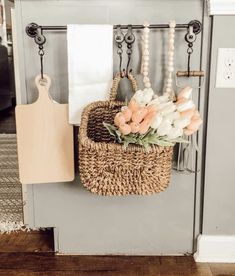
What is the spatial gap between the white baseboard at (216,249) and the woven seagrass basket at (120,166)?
327mm

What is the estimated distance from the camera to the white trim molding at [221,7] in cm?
113

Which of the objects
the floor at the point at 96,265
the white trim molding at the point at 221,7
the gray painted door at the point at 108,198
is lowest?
the floor at the point at 96,265

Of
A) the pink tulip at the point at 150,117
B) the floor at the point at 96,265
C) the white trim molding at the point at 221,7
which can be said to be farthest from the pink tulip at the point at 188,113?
the floor at the point at 96,265

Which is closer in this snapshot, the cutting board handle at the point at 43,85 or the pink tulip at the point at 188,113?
the pink tulip at the point at 188,113

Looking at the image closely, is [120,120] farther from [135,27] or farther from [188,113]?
[135,27]

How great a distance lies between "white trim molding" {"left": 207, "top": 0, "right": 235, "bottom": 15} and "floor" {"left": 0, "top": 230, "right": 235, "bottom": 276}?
0.84 m

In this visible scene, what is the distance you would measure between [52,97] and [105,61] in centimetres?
22

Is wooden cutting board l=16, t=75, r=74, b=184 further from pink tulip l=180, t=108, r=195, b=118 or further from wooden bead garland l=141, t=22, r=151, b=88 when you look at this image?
pink tulip l=180, t=108, r=195, b=118

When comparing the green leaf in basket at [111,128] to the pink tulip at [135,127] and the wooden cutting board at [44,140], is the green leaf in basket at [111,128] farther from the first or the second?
the wooden cutting board at [44,140]

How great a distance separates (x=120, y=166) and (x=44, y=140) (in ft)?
0.98

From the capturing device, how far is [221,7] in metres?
1.14

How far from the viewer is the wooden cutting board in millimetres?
1197

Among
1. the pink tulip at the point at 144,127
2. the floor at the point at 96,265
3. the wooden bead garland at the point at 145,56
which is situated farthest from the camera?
the floor at the point at 96,265

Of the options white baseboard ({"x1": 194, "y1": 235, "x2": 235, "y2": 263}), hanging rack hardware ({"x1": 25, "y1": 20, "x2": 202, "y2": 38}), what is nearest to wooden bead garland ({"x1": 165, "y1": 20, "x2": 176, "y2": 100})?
hanging rack hardware ({"x1": 25, "y1": 20, "x2": 202, "y2": 38})
